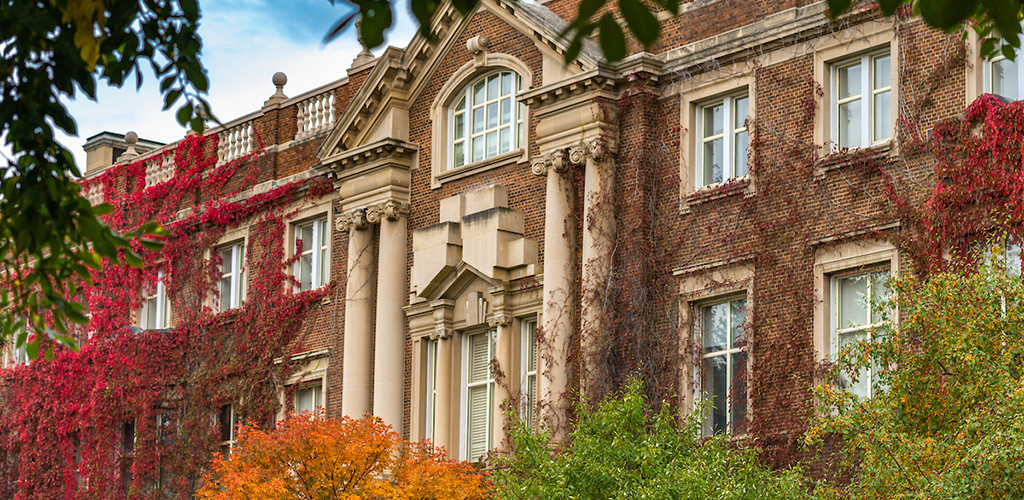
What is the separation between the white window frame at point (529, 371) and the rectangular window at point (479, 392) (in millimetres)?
737

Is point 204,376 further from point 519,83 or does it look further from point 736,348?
point 736,348

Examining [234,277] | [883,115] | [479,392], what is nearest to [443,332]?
[479,392]

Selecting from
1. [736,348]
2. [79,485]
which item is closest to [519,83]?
[736,348]

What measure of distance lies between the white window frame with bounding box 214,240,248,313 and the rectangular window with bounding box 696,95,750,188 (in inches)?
483

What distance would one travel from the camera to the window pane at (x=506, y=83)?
3042 cm

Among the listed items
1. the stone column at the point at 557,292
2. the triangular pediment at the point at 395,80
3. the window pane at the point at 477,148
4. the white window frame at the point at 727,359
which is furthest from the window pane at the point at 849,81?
the window pane at the point at 477,148

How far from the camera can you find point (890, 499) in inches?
728

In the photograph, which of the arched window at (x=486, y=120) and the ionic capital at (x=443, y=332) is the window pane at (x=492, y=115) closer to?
the arched window at (x=486, y=120)

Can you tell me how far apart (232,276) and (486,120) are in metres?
→ 8.53

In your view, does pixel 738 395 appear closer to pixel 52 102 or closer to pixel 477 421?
pixel 477 421

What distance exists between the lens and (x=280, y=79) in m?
36.8

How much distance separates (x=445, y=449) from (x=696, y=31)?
8244 mm

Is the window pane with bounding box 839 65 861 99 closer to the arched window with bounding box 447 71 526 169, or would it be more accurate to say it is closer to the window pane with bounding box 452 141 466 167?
the arched window with bounding box 447 71 526 169

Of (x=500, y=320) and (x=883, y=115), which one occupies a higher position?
(x=883, y=115)
